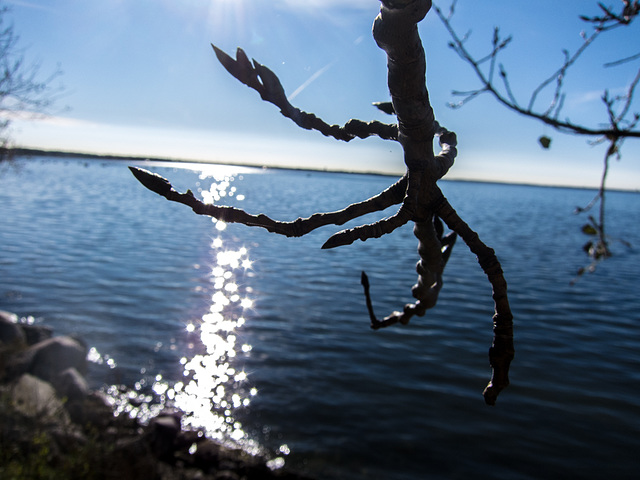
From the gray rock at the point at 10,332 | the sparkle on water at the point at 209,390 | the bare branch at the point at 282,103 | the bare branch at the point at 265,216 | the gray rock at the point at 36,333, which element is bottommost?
the sparkle on water at the point at 209,390

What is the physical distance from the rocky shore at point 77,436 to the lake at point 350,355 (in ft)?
2.59

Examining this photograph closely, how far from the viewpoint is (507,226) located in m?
52.2

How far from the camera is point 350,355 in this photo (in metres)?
16.2

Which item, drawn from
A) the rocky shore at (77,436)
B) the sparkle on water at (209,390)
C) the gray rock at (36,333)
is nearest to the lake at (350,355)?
the sparkle on water at (209,390)

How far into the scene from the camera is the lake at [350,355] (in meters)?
11.8

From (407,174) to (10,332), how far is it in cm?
1643

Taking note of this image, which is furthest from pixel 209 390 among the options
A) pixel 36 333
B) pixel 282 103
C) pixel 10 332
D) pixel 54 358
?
pixel 282 103

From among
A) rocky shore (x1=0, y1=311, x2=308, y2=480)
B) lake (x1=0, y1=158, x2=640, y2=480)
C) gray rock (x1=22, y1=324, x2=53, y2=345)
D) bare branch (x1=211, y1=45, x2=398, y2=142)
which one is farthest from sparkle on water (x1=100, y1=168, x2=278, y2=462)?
Result: bare branch (x1=211, y1=45, x2=398, y2=142)

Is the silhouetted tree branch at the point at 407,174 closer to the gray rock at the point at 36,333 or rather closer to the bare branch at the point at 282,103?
the bare branch at the point at 282,103

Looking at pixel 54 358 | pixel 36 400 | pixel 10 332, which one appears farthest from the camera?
pixel 10 332

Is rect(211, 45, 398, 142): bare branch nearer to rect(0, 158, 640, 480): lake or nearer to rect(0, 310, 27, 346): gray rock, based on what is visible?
rect(0, 158, 640, 480): lake

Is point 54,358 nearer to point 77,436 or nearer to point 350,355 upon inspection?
point 77,436

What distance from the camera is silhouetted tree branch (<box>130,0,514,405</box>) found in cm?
113

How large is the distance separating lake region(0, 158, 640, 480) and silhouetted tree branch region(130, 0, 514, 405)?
457 cm
